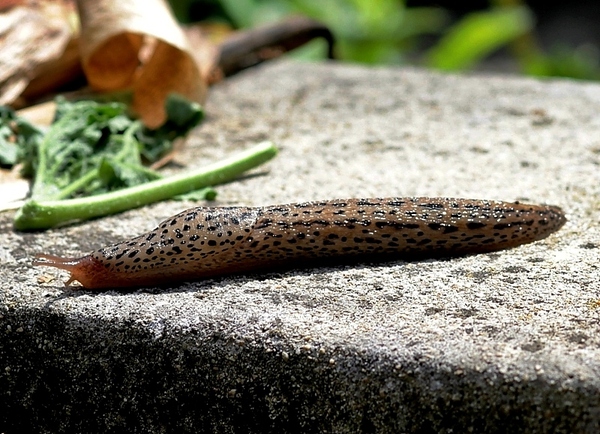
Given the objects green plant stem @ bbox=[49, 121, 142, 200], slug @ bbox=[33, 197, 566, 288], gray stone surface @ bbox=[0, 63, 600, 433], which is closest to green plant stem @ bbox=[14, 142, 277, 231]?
gray stone surface @ bbox=[0, 63, 600, 433]

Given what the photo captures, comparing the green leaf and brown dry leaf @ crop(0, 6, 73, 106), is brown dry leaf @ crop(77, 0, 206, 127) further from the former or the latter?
the green leaf

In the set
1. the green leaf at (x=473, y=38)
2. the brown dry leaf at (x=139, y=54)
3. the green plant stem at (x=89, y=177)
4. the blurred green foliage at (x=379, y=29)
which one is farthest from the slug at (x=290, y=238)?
the green leaf at (x=473, y=38)

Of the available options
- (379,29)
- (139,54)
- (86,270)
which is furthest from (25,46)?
(379,29)

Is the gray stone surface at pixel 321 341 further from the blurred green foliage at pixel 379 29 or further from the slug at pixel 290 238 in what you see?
the blurred green foliage at pixel 379 29

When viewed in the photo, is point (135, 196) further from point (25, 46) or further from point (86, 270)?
point (25, 46)

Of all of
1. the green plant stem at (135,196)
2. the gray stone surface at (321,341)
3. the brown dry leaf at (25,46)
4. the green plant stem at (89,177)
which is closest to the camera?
the gray stone surface at (321,341)

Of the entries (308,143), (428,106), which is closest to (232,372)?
(308,143)
